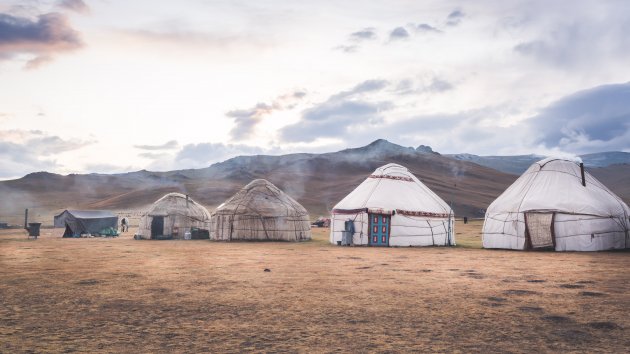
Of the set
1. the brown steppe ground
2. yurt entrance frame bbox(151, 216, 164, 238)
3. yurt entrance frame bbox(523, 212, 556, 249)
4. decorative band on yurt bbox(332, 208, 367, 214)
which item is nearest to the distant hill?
yurt entrance frame bbox(151, 216, 164, 238)

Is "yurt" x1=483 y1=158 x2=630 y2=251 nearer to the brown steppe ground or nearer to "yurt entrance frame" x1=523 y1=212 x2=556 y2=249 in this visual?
"yurt entrance frame" x1=523 y1=212 x2=556 y2=249

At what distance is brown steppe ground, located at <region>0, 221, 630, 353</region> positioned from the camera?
643 cm

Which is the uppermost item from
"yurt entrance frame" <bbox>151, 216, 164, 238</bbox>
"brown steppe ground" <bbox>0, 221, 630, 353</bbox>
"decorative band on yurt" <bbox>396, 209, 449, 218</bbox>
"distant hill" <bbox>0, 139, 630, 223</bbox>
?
"distant hill" <bbox>0, 139, 630, 223</bbox>

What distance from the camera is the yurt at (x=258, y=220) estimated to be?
29094 mm

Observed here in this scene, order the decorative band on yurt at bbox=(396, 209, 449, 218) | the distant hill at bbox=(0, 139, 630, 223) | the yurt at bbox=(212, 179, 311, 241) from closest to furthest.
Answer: the decorative band on yurt at bbox=(396, 209, 449, 218) → the yurt at bbox=(212, 179, 311, 241) → the distant hill at bbox=(0, 139, 630, 223)

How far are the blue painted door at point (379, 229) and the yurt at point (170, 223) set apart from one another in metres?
12.9

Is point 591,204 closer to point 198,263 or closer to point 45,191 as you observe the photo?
point 198,263

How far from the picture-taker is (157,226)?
34.2 meters

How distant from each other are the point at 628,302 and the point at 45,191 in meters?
138

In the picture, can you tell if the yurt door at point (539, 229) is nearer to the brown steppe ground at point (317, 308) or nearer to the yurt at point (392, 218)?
the yurt at point (392, 218)

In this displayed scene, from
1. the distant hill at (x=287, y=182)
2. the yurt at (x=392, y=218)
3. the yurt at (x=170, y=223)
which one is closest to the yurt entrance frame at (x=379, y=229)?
the yurt at (x=392, y=218)

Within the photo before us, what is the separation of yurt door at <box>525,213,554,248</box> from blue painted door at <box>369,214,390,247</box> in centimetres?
635

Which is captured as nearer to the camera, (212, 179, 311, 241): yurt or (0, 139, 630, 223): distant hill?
(212, 179, 311, 241): yurt

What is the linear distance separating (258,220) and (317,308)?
20668 millimetres
